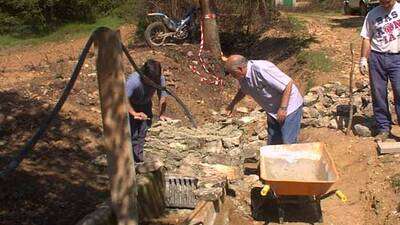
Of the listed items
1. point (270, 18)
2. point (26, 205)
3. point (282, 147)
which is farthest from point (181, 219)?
point (270, 18)

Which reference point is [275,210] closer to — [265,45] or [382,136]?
[382,136]

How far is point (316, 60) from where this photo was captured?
11.1 m

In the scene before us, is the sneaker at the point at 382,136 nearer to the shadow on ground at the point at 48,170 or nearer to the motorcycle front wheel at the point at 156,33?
the shadow on ground at the point at 48,170

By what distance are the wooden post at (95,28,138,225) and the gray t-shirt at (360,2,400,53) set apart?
3.76 metres

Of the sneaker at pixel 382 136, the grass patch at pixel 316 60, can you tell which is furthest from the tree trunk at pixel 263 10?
the sneaker at pixel 382 136

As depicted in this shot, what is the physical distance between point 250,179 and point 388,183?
1492 millimetres

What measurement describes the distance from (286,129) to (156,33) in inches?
317

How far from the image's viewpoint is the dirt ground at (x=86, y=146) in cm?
510

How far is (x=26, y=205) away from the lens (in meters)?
4.85

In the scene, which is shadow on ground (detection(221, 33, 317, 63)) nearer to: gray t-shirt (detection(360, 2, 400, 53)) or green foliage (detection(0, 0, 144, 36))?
green foliage (detection(0, 0, 144, 36))

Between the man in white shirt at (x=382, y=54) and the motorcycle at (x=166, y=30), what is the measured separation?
282 inches

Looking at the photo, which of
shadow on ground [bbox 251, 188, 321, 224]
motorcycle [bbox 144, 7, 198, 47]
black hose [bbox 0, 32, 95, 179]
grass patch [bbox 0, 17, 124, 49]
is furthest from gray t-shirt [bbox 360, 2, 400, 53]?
grass patch [bbox 0, 17, 124, 49]

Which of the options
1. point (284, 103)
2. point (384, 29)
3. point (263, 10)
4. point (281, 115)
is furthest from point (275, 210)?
point (263, 10)

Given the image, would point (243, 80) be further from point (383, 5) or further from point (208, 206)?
point (383, 5)
